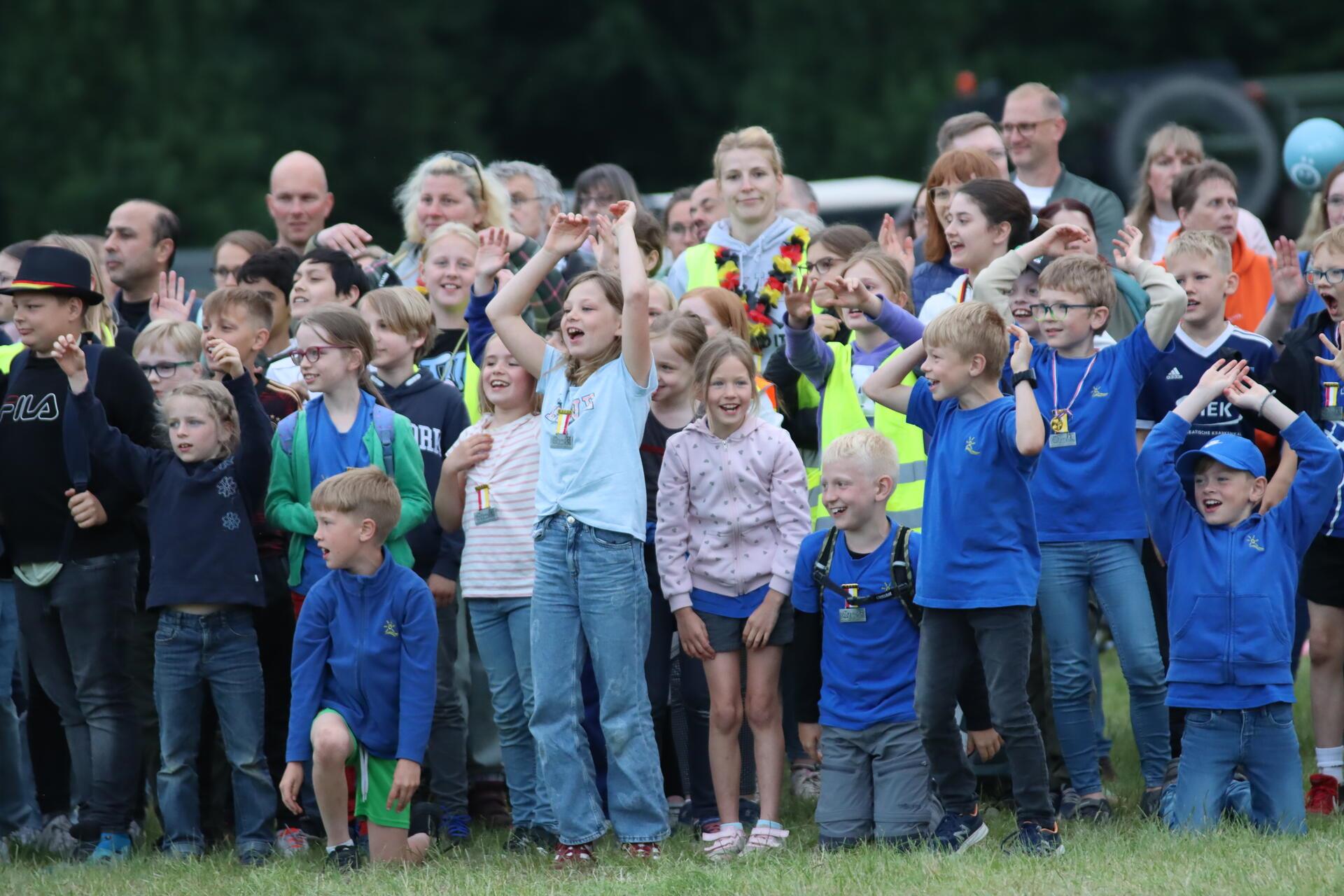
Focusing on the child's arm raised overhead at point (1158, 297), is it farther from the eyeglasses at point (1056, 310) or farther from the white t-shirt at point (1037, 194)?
the white t-shirt at point (1037, 194)

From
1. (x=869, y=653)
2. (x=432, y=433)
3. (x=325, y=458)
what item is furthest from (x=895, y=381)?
(x=325, y=458)

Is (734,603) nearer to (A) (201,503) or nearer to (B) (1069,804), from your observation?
(B) (1069,804)

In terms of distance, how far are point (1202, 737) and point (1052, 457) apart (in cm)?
111

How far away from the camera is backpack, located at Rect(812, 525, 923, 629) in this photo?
20.3ft

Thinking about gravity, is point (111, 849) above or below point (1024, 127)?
below

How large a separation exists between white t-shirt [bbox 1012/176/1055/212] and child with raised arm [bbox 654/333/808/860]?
2.31 meters

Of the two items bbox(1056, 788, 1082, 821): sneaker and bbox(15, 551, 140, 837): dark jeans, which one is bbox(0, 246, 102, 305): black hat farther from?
bbox(1056, 788, 1082, 821): sneaker

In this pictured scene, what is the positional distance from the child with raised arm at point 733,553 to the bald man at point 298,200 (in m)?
2.90

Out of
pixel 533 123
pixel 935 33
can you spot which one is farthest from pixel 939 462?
pixel 533 123

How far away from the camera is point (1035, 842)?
5.68 metres

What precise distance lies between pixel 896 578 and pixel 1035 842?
102 cm

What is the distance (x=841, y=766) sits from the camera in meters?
6.20

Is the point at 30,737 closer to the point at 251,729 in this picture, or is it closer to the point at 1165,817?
the point at 251,729

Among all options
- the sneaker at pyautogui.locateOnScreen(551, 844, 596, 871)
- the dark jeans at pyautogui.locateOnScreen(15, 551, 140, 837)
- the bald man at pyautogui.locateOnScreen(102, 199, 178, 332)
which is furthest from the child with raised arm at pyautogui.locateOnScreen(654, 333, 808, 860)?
the bald man at pyautogui.locateOnScreen(102, 199, 178, 332)
